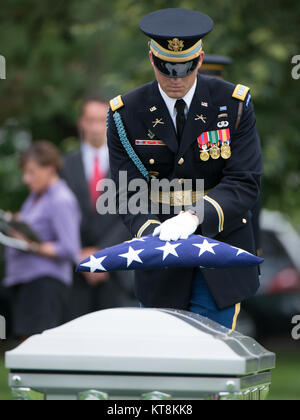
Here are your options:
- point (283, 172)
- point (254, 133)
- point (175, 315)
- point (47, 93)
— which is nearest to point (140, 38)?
point (283, 172)

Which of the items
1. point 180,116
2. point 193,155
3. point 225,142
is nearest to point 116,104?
point 180,116

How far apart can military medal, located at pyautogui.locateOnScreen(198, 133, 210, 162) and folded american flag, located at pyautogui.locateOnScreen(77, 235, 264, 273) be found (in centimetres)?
63

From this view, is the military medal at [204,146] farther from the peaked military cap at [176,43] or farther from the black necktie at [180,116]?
the peaked military cap at [176,43]

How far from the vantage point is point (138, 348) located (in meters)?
3.55

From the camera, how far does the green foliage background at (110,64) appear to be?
32.9ft

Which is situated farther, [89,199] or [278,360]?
[278,360]

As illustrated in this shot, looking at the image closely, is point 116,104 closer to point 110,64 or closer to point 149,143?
point 149,143

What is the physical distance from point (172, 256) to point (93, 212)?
4.16m

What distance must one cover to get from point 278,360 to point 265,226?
263 centimetres

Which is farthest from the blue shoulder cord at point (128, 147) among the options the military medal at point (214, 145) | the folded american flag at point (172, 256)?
the folded american flag at point (172, 256)

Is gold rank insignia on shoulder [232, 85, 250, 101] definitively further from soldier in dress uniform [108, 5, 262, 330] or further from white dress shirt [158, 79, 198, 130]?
white dress shirt [158, 79, 198, 130]

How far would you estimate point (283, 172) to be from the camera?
10.4 metres

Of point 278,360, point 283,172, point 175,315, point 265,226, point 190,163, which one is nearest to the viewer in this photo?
point 175,315
